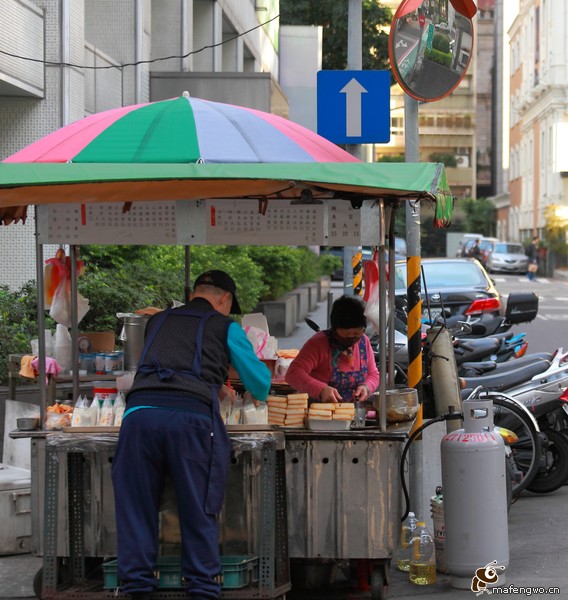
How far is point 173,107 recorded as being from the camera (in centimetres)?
638

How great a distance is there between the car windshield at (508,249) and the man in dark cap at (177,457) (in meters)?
53.4

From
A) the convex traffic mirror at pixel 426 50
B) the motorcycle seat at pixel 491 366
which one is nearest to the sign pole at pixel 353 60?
the motorcycle seat at pixel 491 366

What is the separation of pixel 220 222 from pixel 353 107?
142 inches

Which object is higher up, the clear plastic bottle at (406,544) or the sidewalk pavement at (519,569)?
the clear plastic bottle at (406,544)

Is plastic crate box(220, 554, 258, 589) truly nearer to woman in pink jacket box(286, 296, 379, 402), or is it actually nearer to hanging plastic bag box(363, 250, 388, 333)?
woman in pink jacket box(286, 296, 379, 402)

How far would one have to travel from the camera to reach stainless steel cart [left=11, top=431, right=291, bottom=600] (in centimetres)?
587

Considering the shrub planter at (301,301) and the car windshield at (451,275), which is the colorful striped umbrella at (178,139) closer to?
the car windshield at (451,275)

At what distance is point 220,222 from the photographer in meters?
6.37

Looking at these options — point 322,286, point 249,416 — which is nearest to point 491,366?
point 249,416

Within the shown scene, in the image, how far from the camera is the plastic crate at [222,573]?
5.79 meters

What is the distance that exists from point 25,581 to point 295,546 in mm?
1838

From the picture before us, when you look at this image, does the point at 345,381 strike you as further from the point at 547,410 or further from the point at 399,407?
the point at 547,410

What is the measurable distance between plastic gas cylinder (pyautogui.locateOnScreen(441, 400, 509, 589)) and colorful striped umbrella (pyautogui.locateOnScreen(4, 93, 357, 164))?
188 centimetres

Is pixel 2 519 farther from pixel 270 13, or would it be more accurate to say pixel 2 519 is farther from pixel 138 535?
pixel 270 13
